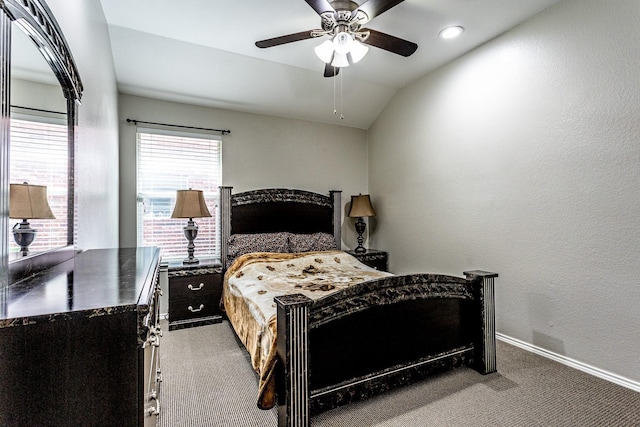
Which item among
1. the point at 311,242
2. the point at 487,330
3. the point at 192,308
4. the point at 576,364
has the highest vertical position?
the point at 311,242

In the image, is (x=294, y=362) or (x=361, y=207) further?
(x=361, y=207)

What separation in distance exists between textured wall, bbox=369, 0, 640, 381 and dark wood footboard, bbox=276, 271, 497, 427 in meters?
0.68

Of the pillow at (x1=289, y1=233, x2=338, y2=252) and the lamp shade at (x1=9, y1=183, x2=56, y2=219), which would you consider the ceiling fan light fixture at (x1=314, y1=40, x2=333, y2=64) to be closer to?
the lamp shade at (x1=9, y1=183, x2=56, y2=219)

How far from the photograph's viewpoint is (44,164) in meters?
1.22

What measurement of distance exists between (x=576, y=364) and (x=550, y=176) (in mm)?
1482

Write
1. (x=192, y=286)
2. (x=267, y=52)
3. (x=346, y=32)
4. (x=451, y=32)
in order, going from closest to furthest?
(x=346, y=32) → (x=451, y=32) → (x=267, y=52) → (x=192, y=286)

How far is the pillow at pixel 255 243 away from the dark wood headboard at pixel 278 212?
0.07 meters

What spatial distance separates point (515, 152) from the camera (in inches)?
112

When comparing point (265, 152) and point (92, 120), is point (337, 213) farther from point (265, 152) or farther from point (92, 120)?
point (92, 120)

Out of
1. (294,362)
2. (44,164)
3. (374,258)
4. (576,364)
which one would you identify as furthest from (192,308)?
(576,364)

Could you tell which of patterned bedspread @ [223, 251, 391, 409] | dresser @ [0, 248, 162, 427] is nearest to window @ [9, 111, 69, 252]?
dresser @ [0, 248, 162, 427]

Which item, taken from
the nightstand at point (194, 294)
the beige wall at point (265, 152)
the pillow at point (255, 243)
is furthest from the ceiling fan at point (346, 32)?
the nightstand at point (194, 294)

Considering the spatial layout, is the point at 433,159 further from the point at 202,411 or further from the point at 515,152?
the point at 202,411

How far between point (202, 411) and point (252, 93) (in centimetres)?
327
